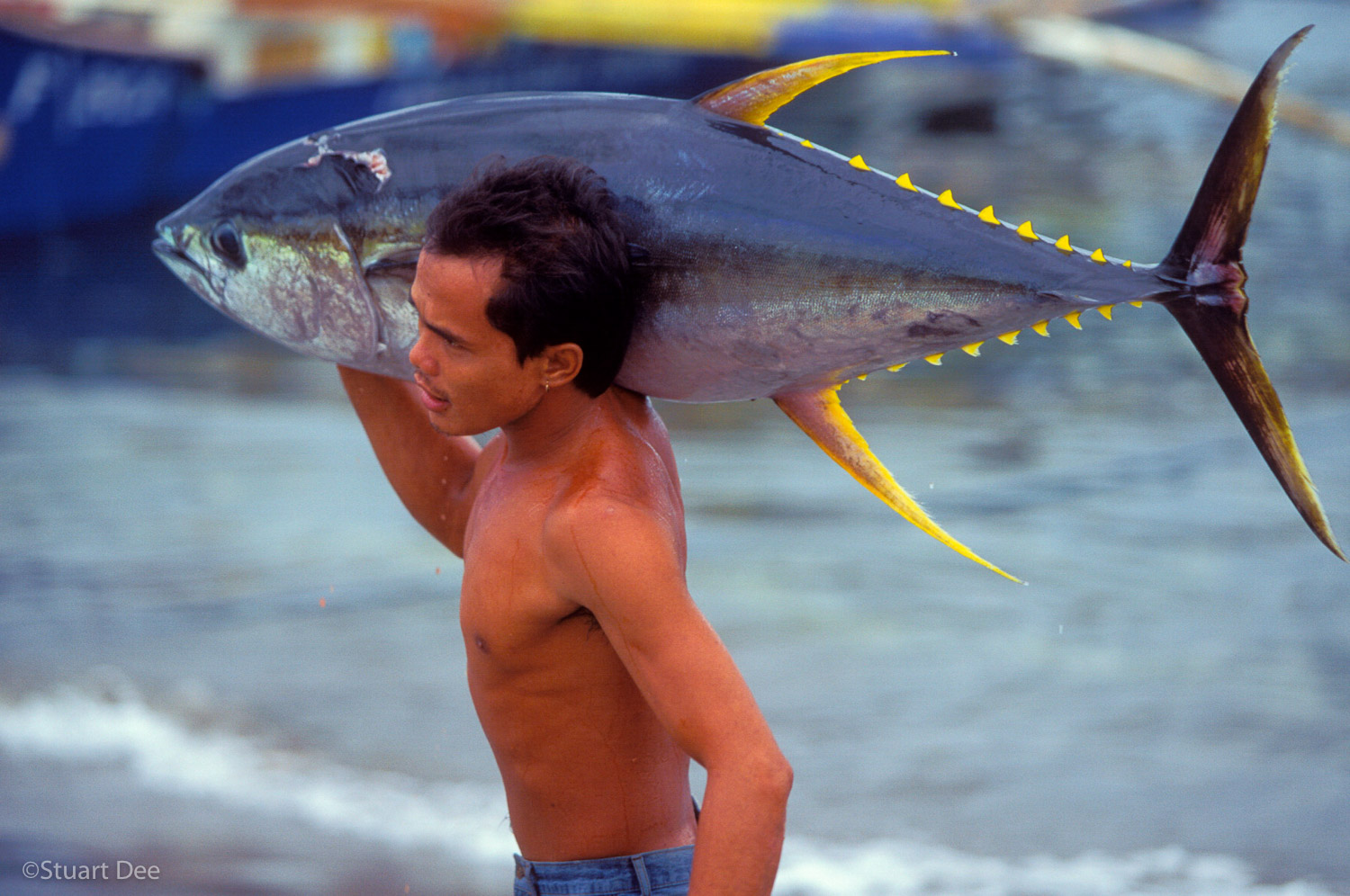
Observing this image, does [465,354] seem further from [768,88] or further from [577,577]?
[768,88]

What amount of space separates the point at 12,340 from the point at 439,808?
20.2 ft

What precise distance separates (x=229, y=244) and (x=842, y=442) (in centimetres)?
69

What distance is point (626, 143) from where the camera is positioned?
1284 mm

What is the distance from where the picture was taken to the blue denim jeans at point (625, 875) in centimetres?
136

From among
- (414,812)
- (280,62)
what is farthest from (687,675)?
(280,62)

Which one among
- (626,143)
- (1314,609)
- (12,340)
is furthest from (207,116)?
(626,143)

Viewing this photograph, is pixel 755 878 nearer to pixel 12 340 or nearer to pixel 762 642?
pixel 762 642

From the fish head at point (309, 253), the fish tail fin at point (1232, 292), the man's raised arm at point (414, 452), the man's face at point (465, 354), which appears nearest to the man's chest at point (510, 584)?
the man's face at point (465, 354)

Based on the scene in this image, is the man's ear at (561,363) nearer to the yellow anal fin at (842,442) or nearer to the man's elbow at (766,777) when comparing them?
the yellow anal fin at (842,442)

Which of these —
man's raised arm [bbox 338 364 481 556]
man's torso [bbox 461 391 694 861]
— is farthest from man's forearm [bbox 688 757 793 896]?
man's raised arm [bbox 338 364 481 556]

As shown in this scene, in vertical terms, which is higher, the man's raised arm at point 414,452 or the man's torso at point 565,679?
the man's raised arm at point 414,452

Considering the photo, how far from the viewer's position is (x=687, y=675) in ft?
3.74

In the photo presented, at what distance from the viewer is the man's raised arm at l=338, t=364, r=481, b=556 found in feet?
5.53

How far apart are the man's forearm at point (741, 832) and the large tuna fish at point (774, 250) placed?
33 cm
